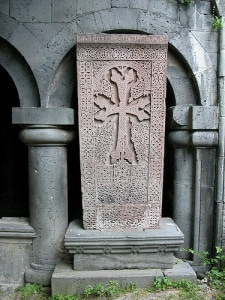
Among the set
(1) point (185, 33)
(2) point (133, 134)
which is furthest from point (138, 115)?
(1) point (185, 33)

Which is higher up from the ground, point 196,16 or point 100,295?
point 196,16

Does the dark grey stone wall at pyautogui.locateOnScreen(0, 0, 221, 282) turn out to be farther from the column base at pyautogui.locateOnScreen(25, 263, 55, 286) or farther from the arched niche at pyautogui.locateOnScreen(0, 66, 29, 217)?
the arched niche at pyautogui.locateOnScreen(0, 66, 29, 217)

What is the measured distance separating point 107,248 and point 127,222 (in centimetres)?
31

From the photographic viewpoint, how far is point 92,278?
9.26 feet

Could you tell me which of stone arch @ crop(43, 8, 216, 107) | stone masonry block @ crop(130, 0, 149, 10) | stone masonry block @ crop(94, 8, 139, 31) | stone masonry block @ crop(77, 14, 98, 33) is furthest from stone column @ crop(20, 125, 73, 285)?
stone masonry block @ crop(130, 0, 149, 10)

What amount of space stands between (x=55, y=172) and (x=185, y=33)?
6.08ft

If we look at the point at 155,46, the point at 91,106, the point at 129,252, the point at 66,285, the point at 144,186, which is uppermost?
the point at 155,46

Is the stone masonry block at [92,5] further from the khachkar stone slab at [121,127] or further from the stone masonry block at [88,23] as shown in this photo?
the khachkar stone slab at [121,127]

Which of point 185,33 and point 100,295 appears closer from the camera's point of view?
point 100,295

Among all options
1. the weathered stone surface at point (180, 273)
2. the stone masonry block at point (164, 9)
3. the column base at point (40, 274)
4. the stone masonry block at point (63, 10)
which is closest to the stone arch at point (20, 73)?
the stone masonry block at point (63, 10)

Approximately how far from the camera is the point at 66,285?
9.22ft

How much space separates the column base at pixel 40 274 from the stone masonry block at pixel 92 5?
2521 mm

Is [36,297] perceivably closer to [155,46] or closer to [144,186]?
[144,186]

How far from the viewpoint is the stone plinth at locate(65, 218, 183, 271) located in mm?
2869
